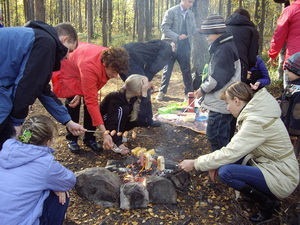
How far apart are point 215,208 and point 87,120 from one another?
2.11 metres

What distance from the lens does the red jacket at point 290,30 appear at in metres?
3.99

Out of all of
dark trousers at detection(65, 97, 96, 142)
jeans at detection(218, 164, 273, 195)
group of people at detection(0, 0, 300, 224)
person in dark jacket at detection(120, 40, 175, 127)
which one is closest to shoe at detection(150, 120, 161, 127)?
person in dark jacket at detection(120, 40, 175, 127)

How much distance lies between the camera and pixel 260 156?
257cm

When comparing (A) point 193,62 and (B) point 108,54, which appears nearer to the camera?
(B) point 108,54

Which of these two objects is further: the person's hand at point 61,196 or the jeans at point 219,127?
the jeans at point 219,127

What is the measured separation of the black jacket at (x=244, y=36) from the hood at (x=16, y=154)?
9.36ft

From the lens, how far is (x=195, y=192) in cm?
298

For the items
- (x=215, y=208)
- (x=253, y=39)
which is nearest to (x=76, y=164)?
(x=215, y=208)

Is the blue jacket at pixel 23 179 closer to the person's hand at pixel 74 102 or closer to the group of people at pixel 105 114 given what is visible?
the group of people at pixel 105 114

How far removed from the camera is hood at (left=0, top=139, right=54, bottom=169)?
1818mm

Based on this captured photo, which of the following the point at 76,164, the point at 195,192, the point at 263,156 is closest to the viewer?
the point at 263,156

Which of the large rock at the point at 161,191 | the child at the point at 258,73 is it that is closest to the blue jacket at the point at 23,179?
the large rock at the point at 161,191

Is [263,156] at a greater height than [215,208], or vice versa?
[263,156]

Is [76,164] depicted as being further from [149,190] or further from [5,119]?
[5,119]
